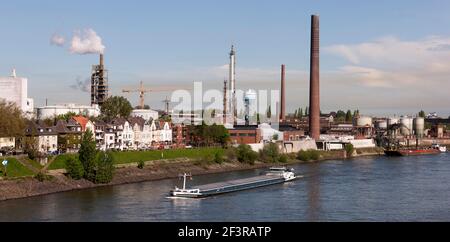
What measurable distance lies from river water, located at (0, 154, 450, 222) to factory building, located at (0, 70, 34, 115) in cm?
2521

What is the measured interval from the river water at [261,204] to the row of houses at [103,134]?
9.16 metres

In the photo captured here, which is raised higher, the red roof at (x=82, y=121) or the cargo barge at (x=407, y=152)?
the red roof at (x=82, y=121)

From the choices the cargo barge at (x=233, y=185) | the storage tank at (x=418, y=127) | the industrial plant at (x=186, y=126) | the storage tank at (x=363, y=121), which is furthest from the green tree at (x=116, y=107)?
the storage tank at (x=418, y=127)

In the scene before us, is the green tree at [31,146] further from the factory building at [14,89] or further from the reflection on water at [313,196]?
the factory building at [14,89]

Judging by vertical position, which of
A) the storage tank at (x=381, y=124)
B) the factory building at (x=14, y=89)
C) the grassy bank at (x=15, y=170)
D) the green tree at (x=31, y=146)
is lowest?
the grassy bank at (x=15, y=170)

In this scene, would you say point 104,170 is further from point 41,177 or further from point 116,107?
point 116,107

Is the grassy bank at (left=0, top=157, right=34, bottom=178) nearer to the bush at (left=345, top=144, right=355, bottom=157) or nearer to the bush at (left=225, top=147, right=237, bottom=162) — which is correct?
the bush at (left=225, top=147, right=237, bottom=162)

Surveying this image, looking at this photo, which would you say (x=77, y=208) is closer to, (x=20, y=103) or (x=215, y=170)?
(x=215, y=170)

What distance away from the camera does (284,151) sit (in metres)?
60.0

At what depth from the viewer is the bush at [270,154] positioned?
52.3 metres

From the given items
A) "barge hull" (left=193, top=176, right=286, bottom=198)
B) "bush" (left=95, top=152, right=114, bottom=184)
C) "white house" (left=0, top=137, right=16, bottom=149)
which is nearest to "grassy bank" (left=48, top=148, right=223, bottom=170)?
"bush" (left=95, top=152, right=114, bottom=184)

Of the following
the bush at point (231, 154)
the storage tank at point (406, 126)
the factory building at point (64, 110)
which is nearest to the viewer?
the bush at point (231, 154)
